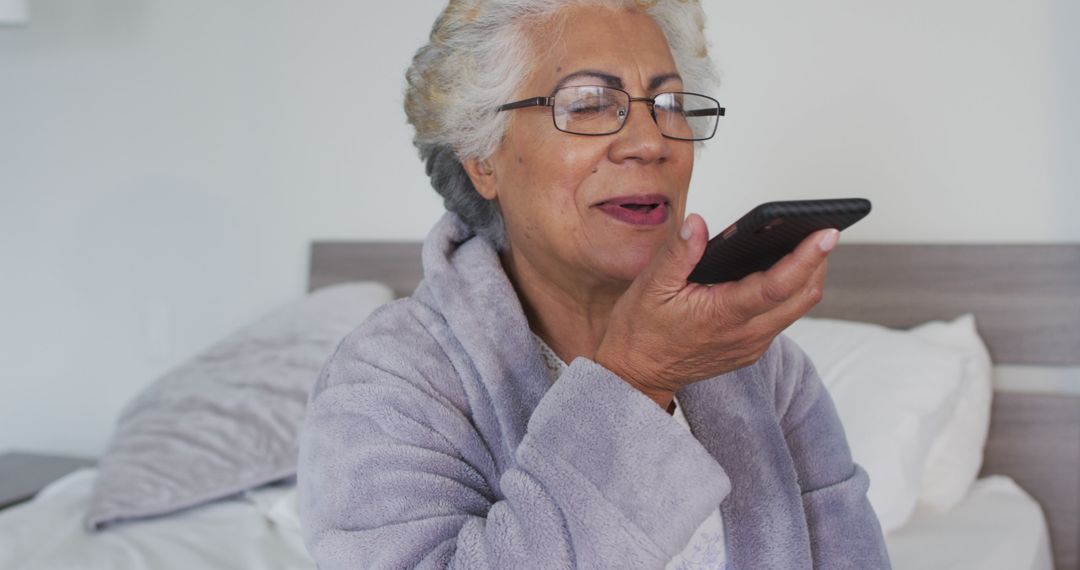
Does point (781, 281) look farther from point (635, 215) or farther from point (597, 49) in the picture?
point (597, 49)

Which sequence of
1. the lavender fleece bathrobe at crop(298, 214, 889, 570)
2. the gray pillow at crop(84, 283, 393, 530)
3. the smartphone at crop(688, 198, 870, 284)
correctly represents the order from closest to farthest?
1. the smartphone at crop(688, 198, 870, 284)
2. the lavender fleece bathrobe at crop(298, 214, 889, 570)
3. the gray pillow at crop(84, 283, 393, 530)

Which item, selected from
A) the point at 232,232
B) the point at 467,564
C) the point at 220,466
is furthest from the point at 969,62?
the point at 232,232

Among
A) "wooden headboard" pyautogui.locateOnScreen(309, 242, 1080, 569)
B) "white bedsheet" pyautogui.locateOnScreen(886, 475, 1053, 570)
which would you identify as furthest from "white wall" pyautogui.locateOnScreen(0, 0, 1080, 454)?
"white bedsheet" pyautogui.locateOnScreen(886, 475, 1053, 570)

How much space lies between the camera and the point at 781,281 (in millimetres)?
706

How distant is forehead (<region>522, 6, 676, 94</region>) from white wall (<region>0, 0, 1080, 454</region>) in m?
0.97

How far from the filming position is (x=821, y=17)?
1.94 m

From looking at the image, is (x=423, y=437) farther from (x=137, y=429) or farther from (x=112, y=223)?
(x=112, y=223)

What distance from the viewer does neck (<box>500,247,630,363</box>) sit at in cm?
111

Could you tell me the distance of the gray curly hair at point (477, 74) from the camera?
1101 mm

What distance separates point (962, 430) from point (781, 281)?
1238 mm

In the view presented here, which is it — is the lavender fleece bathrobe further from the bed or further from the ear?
the bed

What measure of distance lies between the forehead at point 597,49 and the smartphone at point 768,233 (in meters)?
0.35

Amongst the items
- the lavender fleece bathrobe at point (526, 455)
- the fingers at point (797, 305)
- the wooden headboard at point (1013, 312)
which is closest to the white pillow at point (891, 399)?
the wooden headboard at point (1013, 312)

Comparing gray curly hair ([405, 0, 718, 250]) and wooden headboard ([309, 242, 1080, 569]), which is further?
wooden headboard ([309, 242, 1080, 569])
